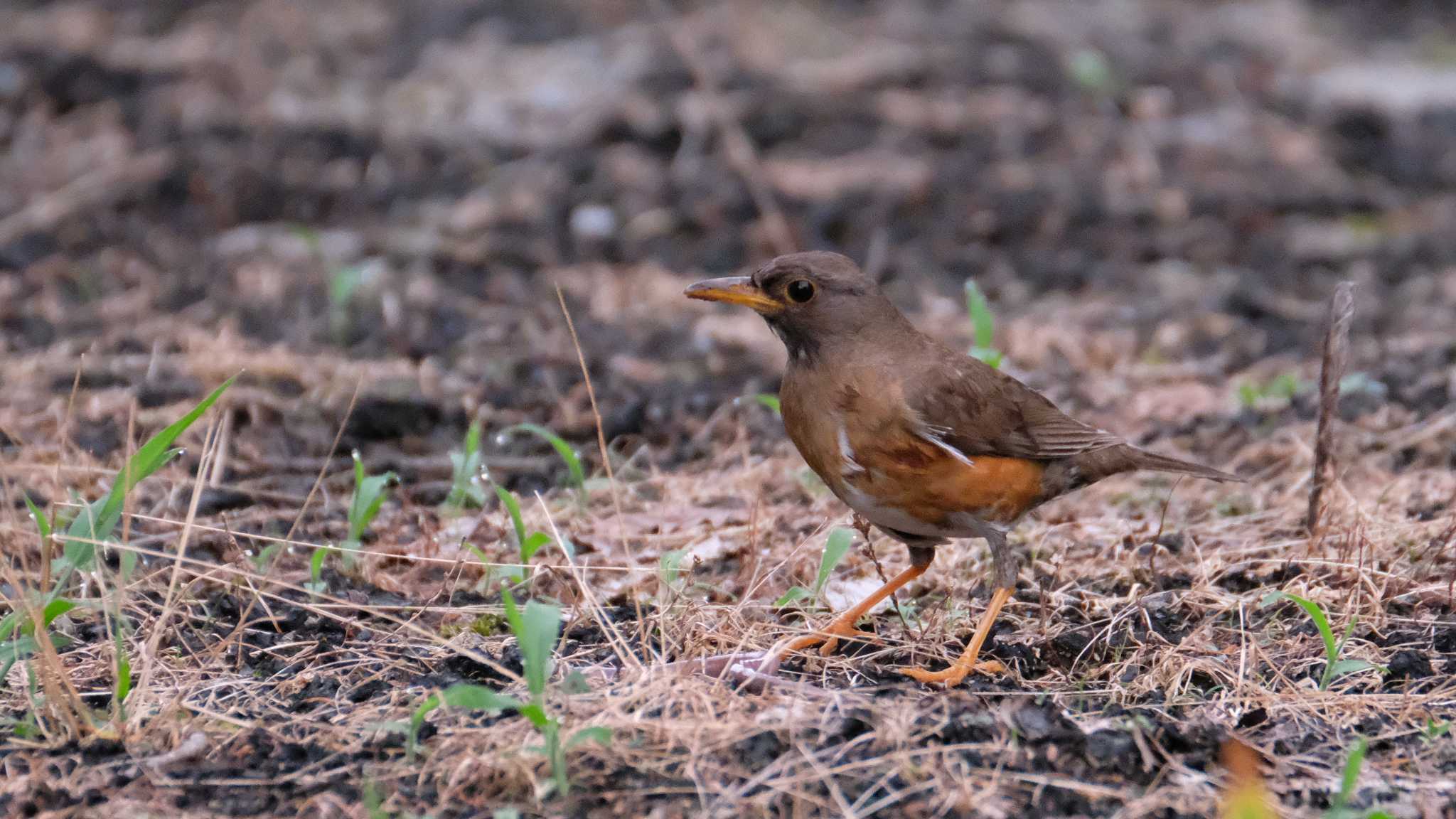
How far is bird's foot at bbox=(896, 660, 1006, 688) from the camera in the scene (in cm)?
372

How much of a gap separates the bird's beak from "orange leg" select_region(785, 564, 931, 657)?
33.0 inches

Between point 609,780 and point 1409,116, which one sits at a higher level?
point 609,780

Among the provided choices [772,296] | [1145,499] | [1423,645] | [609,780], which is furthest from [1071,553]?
[609,780]

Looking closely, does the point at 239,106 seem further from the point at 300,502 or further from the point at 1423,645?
the point at 1423,645

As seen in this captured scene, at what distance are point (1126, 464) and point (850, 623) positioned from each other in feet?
3.35

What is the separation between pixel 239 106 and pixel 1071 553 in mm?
6827

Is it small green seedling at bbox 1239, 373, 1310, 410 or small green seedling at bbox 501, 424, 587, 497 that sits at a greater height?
small green seedling at bbox 501, 424, 587, 497

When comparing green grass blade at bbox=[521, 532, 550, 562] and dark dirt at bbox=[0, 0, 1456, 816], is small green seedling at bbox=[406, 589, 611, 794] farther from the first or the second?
green grass blade at bbox=[521, 532, 550, 562]

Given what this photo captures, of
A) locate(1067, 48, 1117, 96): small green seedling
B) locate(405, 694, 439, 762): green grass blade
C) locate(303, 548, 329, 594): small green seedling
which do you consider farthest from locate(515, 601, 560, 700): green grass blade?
locate(1067, 48, 1117, 96): small green seedling

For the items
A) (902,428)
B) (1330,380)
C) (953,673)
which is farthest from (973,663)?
(1330,380)

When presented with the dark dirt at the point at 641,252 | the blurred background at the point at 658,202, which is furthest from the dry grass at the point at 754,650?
the blurred background at the point at 658,202

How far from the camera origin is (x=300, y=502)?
512cm

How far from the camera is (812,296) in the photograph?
4.15 metres

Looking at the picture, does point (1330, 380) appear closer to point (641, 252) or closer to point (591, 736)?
point (591, 736)
